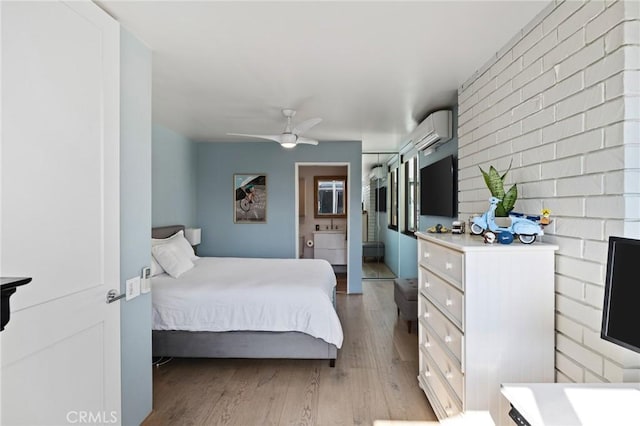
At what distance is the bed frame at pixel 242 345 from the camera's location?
115 inches

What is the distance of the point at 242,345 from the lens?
2918 mm

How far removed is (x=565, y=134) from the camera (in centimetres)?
165

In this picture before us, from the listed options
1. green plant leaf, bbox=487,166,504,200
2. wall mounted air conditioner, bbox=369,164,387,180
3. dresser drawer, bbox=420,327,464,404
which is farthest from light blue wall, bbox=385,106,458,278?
dresser drawer, bbox=420,327,464,404

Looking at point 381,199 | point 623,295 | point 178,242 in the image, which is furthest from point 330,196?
point 623,295

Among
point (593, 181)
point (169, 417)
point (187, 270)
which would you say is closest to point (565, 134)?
point (593, 181)

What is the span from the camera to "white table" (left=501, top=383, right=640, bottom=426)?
40.0 inches

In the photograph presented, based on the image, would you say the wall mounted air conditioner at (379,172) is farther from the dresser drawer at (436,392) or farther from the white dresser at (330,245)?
the dresser drawer at (436,392)

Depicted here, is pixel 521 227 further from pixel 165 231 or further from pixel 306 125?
pixel 165 231

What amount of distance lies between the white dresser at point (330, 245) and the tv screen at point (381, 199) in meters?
0.94

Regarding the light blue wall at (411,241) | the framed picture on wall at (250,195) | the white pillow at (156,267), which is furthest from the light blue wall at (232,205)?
the white pillow at (156,267)

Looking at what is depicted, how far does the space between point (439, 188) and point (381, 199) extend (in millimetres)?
3321

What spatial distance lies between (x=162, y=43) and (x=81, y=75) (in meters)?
0.79

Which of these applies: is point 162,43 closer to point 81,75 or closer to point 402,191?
point 81,75
